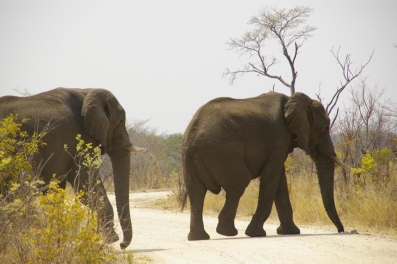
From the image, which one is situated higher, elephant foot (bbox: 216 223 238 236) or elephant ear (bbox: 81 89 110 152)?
elephant ear (bbox: 81 89 110 152)

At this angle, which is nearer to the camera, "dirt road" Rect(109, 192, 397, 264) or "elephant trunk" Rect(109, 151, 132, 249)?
"dirt road" Rect(109, 192, 397, 264)

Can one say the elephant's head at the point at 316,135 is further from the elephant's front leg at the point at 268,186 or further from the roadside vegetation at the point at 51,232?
the roadside vegetation at the point at 51,232

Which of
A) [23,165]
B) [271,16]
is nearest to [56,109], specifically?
[23,165]

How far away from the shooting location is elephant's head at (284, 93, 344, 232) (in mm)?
14874

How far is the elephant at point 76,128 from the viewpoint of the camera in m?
12.0

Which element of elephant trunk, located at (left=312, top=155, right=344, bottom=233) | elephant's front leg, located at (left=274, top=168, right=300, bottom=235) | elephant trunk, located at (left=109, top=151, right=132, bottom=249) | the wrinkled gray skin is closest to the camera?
elephant trunk, located at (left=109, top=151, right=132, bottom=249)

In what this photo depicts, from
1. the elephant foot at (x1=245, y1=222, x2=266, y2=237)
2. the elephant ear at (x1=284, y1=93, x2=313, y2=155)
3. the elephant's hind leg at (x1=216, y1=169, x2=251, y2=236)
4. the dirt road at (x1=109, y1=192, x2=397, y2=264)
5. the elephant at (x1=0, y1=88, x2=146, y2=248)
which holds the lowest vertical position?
the dirt road at (x1=109, y1=192, x2=397, y2=264)

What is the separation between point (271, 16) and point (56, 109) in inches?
805

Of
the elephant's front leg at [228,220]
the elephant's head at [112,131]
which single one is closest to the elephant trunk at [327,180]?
the elephant's front leg at [228,220]

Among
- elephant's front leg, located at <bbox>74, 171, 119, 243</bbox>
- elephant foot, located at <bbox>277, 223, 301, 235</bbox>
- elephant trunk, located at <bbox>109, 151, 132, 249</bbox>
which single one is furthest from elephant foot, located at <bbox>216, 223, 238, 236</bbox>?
elephant's front leg, located at <bbox>74, 171, 119, 243</bbox>

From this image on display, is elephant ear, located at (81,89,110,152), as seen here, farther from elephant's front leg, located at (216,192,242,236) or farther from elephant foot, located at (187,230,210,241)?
elephant's front leg, located at (216,192,242,236)

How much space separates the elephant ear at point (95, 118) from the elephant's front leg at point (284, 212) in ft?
13.0

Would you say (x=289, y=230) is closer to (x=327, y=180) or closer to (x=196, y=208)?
(x=327, y=180)

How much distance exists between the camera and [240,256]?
11.0 m
